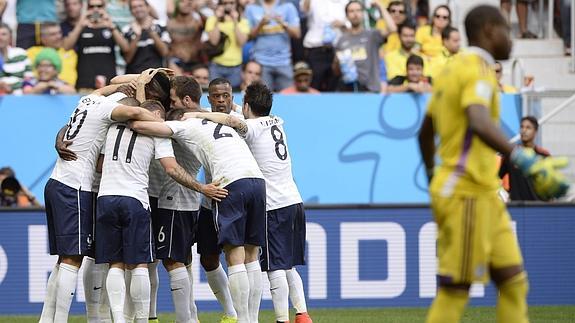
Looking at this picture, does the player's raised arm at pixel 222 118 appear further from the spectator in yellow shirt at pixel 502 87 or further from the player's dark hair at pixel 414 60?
the spectator in yellow shirt at pixel 502 87

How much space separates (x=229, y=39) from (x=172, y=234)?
654 cm

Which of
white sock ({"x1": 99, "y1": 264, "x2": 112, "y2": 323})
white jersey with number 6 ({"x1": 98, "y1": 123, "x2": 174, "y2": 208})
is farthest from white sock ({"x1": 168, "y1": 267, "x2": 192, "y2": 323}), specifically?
white jersey with number 6 ({"x1": 98, "y1": 123, "x2": 174, "y2": 208})

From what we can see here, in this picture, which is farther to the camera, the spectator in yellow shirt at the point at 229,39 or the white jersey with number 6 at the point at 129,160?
the spectator in yellow shirt at the point at 229,39

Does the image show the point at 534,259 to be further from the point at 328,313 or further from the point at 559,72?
the point at 559,72

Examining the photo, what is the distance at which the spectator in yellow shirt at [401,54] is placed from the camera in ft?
55.2

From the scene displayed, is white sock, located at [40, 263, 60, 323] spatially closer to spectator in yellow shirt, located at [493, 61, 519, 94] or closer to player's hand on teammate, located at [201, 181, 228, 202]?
player's hand on teammate, located at [201, 181, 228, 202]

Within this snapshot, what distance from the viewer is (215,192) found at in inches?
392

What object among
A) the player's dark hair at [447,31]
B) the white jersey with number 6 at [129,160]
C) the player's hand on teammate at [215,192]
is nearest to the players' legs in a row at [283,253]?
the player's hand on teammate at [215,192]

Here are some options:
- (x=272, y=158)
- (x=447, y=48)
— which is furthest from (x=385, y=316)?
(x=447, y=48)

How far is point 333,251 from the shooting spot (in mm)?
14078

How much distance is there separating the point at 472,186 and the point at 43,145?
9545 mm

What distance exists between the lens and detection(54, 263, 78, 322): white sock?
10070 millimetres

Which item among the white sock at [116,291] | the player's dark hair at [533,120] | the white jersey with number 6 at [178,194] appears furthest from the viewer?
the player's dark hair at [533,120]

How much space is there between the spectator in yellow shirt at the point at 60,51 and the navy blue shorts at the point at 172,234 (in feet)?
20.4
